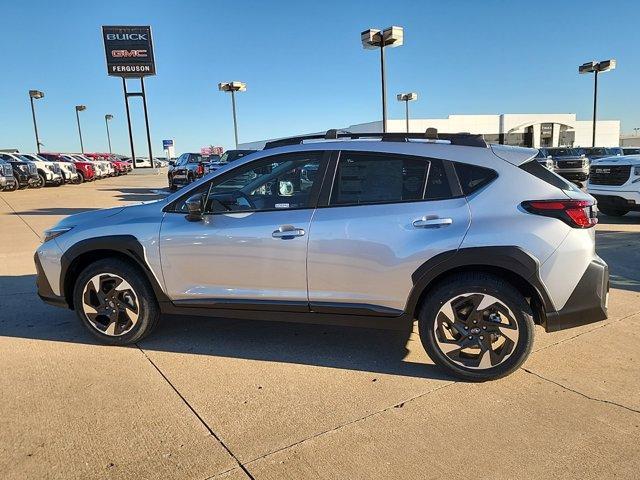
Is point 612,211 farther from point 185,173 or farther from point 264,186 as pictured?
point 185,173

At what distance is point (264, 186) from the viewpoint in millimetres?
3920

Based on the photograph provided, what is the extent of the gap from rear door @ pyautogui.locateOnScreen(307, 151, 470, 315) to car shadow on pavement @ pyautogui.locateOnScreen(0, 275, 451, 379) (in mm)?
510

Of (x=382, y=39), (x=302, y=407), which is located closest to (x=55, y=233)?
(x=302, y=407)

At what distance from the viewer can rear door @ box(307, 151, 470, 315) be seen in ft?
10.8

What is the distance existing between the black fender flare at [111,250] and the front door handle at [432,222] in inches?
83.4

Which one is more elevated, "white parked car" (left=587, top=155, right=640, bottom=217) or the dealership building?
the dealership building

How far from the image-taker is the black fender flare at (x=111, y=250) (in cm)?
390

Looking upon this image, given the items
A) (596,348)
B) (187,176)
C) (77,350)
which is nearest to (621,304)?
(596,348)

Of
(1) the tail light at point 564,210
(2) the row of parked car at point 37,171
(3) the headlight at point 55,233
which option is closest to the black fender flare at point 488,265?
(1) the tail light at point 564,210

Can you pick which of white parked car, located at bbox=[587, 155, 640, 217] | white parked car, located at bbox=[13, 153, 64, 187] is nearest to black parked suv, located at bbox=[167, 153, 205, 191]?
white parked car, located at bbox=[13, 153, 64, 187]

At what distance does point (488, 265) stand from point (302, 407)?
5.07ft

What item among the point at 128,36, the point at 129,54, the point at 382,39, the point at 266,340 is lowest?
the point at 266,340

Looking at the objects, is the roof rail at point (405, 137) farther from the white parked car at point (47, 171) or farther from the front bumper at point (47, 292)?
the white parked car at point (47, 171)

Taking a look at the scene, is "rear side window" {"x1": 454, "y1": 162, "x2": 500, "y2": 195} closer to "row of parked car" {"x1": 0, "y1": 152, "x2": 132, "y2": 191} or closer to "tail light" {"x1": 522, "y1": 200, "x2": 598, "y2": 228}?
"tail light" {"x1": 522, "y1": 200, "x2": 598, "y2": 228}
